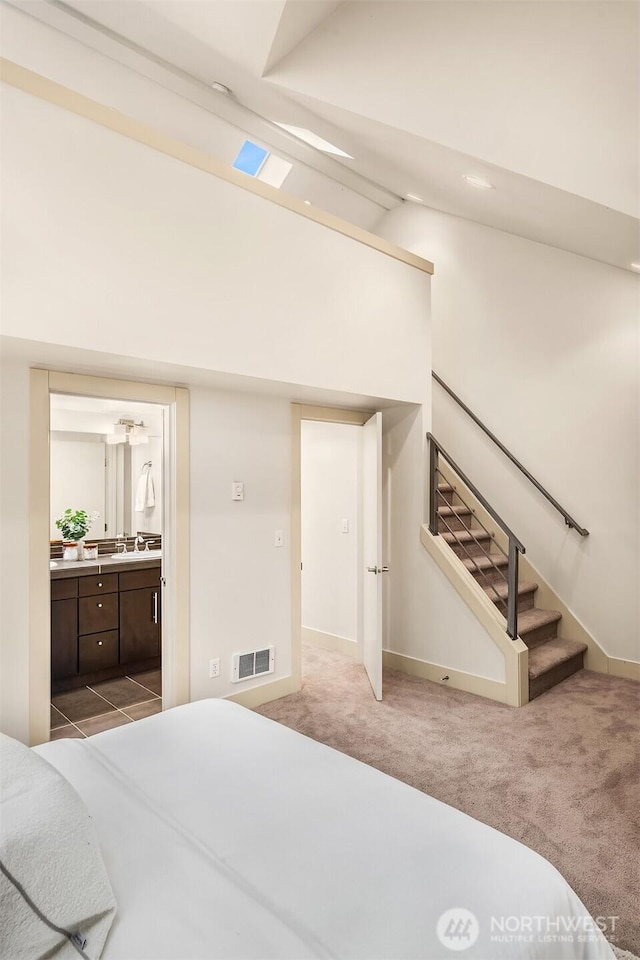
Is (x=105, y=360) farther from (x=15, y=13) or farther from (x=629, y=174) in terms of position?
(x=629, y=174)

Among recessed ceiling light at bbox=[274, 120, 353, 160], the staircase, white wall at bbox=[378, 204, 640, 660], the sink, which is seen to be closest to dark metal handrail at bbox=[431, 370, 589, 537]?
white wall at bbox=[378, 204, 640, 660]

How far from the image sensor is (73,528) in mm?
4359

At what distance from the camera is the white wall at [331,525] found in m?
4.66

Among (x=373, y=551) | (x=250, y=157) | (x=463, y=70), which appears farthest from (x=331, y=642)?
(x=250, y=157)

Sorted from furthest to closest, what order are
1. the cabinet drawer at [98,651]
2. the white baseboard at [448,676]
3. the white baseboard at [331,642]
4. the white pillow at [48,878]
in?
the white baseboard at [331,642] < the cabinet drawer at [98,651] < the white baseboard at [448,676] < the white pillow at [48,878]

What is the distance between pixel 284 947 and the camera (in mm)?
1070

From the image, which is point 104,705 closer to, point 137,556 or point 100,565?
point 100,565

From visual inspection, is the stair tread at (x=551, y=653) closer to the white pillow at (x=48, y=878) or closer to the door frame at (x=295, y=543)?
the door frame at (x=295, y=543)

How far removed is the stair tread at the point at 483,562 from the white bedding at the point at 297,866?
2.63m

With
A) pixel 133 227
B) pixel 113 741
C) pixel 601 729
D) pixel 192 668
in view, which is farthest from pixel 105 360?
pixel 601 729

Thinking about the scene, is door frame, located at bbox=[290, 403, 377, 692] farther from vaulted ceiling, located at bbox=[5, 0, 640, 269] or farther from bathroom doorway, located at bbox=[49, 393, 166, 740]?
vaulted ceiling, located at bbox=[5, 0, 640, 269]

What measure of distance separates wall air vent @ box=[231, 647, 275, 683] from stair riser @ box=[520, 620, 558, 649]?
189 cm

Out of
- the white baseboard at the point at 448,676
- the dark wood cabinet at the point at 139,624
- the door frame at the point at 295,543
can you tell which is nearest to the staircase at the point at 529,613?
the white baseboard at the point at 448,676

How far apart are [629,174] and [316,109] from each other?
1791 millimetres
